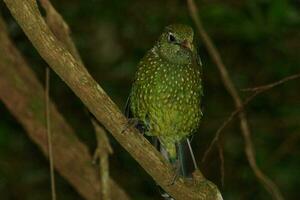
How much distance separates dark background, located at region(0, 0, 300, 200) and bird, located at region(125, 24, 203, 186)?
50.5 inches

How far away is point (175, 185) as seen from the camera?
3.57 metres

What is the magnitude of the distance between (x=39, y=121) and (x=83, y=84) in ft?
5.33

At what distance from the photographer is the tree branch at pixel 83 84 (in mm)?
3090

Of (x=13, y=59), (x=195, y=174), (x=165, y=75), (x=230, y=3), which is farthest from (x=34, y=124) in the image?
(x=230, y=3)

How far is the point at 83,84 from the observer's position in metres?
3.16

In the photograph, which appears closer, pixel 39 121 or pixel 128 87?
pixel 39 121

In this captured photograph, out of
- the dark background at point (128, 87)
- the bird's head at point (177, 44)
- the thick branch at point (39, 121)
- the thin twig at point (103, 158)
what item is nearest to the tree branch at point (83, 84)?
the bird's head at point (177, 44)

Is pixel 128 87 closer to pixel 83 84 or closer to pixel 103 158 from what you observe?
pixel 103 158

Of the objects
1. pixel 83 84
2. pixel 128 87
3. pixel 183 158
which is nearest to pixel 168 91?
pixel 183 158

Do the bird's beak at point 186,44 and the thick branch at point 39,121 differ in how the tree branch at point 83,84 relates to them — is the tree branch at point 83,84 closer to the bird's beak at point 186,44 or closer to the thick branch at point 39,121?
the bird's beak at point 186,44

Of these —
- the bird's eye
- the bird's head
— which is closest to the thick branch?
the bird's head

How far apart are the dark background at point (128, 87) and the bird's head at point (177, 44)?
1.28 meters

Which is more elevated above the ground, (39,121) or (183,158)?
(39,121)

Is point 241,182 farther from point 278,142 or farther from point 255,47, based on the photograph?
point 255,47
